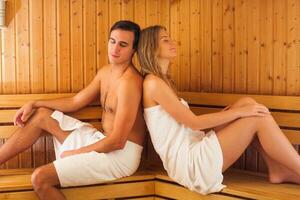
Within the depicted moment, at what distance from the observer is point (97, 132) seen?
3.22 m

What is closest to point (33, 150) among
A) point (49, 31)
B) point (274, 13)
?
point (49, 31)

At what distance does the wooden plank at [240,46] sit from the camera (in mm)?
3508

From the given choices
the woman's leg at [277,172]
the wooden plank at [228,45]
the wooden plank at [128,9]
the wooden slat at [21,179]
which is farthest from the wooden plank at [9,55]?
the woman's leg at [277,172]

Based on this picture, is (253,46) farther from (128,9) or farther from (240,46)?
(128,9)

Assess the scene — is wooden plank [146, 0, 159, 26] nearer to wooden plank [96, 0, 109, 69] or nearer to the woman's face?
wooden plank [96, 0, 109, 69]

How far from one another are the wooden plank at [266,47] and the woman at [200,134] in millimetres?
545

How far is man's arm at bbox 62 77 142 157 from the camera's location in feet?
9.81

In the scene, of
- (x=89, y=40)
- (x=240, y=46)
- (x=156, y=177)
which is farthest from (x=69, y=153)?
(x=240, y=46)

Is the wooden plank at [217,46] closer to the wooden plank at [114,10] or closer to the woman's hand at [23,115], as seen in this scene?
the wooden plank at [114,10]

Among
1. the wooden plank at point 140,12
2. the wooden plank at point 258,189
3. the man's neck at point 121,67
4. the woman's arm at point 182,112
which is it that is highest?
the wooden plank at point 140,12

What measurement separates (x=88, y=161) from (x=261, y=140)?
104 cm

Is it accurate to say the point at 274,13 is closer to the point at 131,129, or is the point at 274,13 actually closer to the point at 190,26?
the point at 190,26

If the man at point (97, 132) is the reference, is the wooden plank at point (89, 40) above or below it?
above

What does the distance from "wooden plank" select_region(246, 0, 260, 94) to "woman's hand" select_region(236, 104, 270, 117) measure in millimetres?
651
